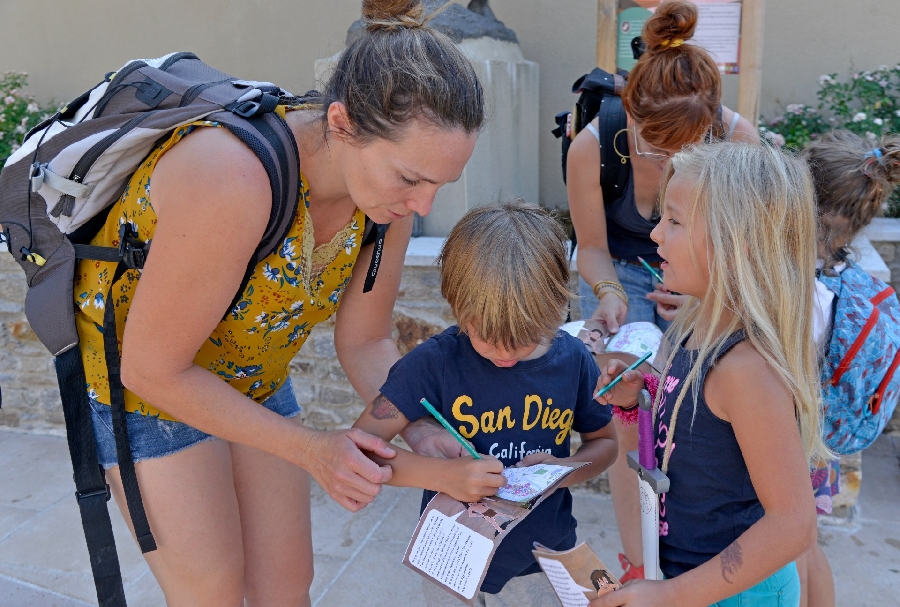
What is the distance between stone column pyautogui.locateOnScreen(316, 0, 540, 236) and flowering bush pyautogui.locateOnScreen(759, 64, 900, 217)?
129 cm

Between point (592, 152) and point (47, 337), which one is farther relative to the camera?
point (592, 152)

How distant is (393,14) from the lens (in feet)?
5.03

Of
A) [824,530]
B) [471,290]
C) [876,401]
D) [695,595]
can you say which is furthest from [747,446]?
[824,530]

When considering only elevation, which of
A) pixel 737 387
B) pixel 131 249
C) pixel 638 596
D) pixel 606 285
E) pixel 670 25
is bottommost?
pixel 638 596

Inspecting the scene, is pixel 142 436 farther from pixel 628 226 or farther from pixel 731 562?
pixel 628 226

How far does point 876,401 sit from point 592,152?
3.54 feet

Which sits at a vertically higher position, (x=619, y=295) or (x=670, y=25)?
(x=670, y=25)

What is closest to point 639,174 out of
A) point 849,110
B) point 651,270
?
point 651,270

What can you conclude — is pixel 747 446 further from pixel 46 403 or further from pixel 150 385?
pixel 46 403

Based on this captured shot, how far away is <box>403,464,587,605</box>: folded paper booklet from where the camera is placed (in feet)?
4.59

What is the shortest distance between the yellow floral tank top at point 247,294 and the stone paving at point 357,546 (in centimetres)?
145

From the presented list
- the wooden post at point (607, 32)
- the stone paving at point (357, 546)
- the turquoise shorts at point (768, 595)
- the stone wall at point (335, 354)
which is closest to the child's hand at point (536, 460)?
the turquoise shorts at point (768, 595)

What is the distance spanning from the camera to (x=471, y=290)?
5.26 feet

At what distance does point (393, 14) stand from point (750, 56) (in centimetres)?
222
